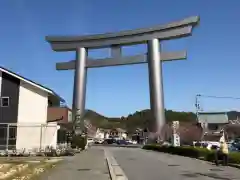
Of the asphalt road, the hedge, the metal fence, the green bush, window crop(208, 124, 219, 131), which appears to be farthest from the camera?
window crop(208, 124, 219, 131)

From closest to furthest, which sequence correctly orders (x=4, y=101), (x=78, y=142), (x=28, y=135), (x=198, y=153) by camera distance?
1. (x=198, y=153)
2. (x=28, y=135)
3. (x=4, y=101)
4. (x=78, y=142)

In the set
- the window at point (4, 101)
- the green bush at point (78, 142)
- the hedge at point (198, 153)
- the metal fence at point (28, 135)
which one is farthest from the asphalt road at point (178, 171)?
the green bush at point (78, 142)

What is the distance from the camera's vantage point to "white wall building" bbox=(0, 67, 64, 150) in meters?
35.3

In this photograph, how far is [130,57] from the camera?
58.2 m

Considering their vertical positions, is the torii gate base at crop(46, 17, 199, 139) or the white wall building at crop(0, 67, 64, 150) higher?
the torii gate base at crop(46, 17, 199, 139)

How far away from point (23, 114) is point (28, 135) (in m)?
Result: 1.98

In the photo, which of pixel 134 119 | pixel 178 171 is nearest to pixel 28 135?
pixel 178 171

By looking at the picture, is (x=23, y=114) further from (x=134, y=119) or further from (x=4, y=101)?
(x=134, y=119)

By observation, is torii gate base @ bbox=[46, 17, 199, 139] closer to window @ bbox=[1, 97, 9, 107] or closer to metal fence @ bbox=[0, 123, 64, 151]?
window @ bbox=[1, 97, 9, 107]

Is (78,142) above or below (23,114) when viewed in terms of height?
below

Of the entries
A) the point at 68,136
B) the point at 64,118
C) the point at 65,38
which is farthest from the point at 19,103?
the point at 65,38

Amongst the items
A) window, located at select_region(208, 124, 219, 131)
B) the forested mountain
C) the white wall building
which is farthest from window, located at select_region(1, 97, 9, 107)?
window, located at select_region(208, 124, 219, 131)

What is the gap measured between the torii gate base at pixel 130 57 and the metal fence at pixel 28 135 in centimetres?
1804

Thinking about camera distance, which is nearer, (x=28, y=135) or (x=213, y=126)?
(x=28, y=135)
